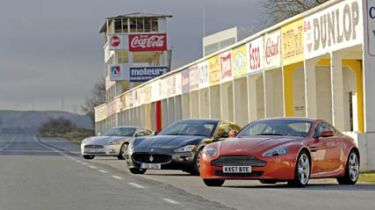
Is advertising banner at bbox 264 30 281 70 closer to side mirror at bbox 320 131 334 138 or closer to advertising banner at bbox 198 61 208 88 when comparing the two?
advertising banner at bbox 198 61 208 88

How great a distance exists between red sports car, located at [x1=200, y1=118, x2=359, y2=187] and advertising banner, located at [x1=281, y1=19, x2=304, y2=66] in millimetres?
9442

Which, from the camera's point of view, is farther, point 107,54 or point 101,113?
point 107,54

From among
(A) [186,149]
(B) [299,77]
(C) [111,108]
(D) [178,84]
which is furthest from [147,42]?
(A) [186,149]

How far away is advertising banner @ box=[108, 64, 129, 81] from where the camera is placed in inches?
3551

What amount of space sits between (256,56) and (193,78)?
11.8m

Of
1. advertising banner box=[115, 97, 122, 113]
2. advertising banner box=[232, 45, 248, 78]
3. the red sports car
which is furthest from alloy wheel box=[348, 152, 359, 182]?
advertising banner box=[115, 97, 122, 113]

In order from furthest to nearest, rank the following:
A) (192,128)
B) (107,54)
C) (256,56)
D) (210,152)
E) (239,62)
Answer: (107,54) < (239,62) < (256,56) < (192,128) < (210,152)

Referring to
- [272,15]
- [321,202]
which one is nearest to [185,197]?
[321,202]

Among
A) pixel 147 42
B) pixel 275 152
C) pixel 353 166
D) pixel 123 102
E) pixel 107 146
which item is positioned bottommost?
pixel 353 166

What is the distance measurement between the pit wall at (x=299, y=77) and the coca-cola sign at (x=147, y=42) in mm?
34223

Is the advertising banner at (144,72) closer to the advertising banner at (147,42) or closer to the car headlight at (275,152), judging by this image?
the advertising banner at (147,42)

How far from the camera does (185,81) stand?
47125 millimetres

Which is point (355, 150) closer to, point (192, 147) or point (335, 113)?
point (192, 147)

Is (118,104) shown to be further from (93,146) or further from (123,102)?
(93,146)
